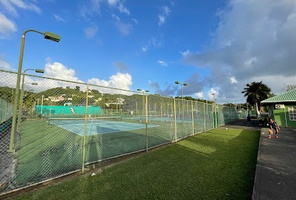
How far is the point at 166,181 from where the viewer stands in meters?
4.14

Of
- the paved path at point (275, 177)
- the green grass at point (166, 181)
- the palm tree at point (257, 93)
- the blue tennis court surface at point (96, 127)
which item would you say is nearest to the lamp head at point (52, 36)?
the green grass at point (166, 181)

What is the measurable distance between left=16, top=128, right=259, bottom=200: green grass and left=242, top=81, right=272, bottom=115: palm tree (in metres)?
43.9

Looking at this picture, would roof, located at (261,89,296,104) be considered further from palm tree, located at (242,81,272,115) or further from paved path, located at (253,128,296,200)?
palm tree, located at (242,81,272,115)

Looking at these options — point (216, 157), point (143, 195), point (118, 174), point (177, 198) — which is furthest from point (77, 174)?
point (216, 157)

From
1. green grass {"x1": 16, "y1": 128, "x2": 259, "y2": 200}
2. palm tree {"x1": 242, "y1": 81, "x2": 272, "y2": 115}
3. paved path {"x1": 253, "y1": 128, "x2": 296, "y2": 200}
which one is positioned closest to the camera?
paved path {"x1": 253, "y1": 128, "x2": 296, "y2": 200}

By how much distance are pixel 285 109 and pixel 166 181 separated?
2023cm

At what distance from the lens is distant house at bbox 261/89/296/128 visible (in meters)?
16.8

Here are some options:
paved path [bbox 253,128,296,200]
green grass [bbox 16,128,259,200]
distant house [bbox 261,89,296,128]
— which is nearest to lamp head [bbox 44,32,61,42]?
green grass [bbox 16,128,259,200]

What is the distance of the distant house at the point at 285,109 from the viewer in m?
16.8

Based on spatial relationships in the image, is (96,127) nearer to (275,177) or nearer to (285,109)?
(275,177)

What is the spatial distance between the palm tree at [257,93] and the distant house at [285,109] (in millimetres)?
25991

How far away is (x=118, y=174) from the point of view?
4.61 meters

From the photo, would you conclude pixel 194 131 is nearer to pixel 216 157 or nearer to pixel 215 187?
pixel 216 157

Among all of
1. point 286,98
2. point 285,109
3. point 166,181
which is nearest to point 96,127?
point 166,181
